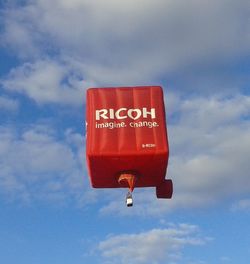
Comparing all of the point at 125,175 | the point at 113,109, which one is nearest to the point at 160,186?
the point at 125,175

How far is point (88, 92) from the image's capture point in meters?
25.7

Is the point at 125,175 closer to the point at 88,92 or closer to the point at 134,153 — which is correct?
the point at 134,153

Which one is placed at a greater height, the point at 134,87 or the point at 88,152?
the point at 134,87

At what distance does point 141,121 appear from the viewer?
25.0 m

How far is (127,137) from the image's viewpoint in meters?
24.7

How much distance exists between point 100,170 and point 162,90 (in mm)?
4011

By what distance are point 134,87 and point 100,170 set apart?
354 cm

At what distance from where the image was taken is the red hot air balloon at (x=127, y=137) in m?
24.4

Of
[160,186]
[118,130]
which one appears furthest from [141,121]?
[160,186]

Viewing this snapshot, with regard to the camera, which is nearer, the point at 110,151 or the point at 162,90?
the point at 110,151

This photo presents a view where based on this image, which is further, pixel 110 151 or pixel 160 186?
pixel 160 186

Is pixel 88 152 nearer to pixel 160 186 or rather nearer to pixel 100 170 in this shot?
pixel 100 170

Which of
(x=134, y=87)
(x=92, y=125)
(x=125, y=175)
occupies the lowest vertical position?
(x=125, y=175)

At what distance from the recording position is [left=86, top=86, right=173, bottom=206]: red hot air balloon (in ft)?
80.1
